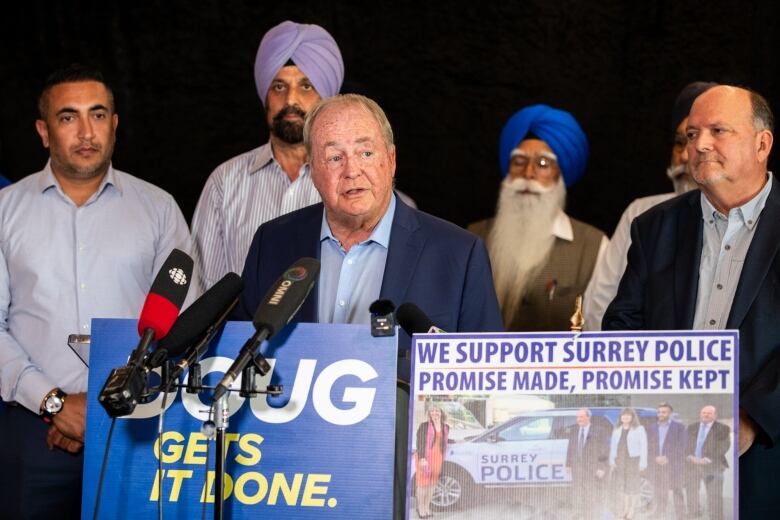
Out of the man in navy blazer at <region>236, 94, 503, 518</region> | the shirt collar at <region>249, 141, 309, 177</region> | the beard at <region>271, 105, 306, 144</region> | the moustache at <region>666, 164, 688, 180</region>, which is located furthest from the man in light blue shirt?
the moustache at <region>666, 164, 688, 180</region>

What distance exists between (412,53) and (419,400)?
3390 millimetres

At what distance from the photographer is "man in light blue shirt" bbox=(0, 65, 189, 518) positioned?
134 inches

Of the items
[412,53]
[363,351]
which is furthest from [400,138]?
[363,351]

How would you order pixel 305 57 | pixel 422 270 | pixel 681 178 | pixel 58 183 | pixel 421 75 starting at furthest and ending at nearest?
pixel 421 75 → pixel 681 178 → pixel 305 57 → pixel 58 183 → pixel 422 270

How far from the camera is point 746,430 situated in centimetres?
276

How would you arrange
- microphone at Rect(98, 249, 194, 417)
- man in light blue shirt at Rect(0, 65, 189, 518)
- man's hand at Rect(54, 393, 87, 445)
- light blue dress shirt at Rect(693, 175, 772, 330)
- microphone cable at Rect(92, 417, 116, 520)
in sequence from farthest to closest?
man in light blue shirt at Rect(0, 65, 189, 518) < man's hand at Rect(54, 393, 87, 445) < light blue dress shirt at Rect(693, 175, 772, 330) < microphone cable at Rect(92, 417, 116, 520) < microphone at Rect(98, 249, 194, 417)

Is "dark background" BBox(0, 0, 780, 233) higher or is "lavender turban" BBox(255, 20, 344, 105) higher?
"dark background" BBox(0, 0, 780, 233)

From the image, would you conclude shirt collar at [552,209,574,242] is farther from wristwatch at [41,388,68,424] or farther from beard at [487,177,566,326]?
wristwatch at [41,388,68,424]

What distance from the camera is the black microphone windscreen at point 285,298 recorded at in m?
2.08

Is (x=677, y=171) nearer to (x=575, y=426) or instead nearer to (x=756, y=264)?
(x=756, y=264)

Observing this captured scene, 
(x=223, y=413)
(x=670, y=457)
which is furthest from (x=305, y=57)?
(x=670, y=457)

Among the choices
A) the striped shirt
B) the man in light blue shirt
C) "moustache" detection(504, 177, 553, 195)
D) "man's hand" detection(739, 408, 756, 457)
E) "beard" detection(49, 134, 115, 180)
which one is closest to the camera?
"man's hand" detection(739, 408, 756, 457)

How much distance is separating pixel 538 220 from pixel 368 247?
2094mm

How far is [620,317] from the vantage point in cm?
320
